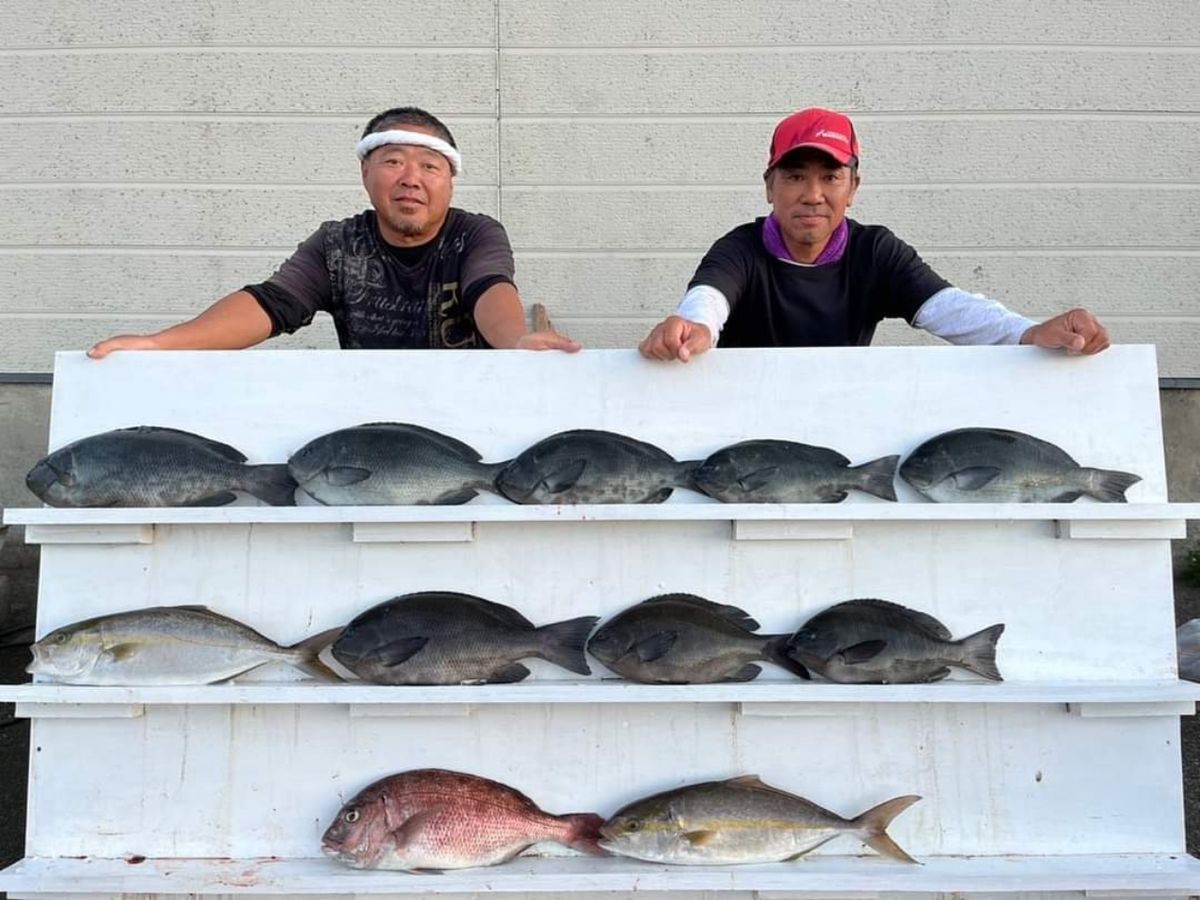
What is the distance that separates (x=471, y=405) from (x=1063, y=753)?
170cm

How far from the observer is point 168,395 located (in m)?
2.38

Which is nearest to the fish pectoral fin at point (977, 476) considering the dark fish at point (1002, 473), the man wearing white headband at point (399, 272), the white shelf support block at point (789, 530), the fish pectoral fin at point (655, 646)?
the dark fish at point (1002, 473)

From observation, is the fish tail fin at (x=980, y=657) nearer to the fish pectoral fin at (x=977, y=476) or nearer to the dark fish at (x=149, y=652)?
the fish pectoral fin at (x=977, y=476)

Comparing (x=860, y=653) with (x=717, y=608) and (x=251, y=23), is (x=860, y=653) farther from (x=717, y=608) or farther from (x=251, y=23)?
(x=251, y=23)

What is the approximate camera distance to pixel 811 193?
2.72 meters

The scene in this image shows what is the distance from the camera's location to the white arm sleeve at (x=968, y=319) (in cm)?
255

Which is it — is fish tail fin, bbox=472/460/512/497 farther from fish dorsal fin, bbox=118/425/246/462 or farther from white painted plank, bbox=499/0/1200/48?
white painted plank, bbox=499/0/1200/48

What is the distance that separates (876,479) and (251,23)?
4.11 meters

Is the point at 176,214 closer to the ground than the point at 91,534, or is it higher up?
higher up

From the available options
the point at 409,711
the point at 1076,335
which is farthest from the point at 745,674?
the point at 1076,335

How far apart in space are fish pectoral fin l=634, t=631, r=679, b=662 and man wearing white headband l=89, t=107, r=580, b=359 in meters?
1.00

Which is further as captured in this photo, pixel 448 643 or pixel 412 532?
pixel 412 532

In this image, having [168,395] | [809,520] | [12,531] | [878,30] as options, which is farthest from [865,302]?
[12,531]

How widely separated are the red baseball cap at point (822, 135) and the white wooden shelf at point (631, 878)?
192 centimetres
